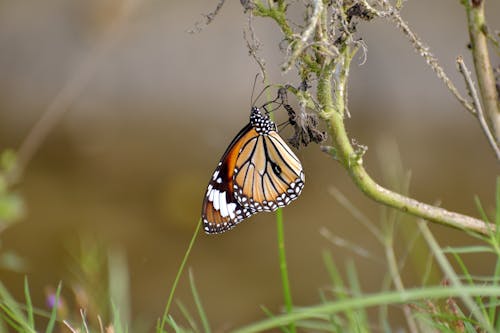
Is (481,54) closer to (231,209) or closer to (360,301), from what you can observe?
(360,301)

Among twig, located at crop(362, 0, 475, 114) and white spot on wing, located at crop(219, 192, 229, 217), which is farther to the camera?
white spot on wing, located at crop(219, 192, 229, 217)

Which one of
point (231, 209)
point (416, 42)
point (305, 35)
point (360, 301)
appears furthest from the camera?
point (231, 209)

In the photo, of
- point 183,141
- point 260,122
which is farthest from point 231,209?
point 183,141

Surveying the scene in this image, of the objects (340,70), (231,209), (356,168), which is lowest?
(231,209)

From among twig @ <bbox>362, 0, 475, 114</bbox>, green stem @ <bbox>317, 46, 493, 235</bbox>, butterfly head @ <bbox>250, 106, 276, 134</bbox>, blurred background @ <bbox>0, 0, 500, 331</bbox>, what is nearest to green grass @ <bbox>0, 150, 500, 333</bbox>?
green stem @ <bbox>317, 46, 493, 235</bbox>

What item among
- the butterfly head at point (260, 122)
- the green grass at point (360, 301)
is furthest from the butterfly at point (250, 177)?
the green grass at point (360, 301)

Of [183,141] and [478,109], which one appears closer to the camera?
[478,109]

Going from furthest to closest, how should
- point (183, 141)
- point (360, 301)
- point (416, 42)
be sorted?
point (183, 141) → point (416, 42) → point (360, 301)

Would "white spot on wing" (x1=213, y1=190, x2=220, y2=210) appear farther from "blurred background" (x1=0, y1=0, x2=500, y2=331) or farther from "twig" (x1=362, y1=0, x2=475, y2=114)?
"blurred background" (x1=0, y1=0, x2=500, y2=331)
